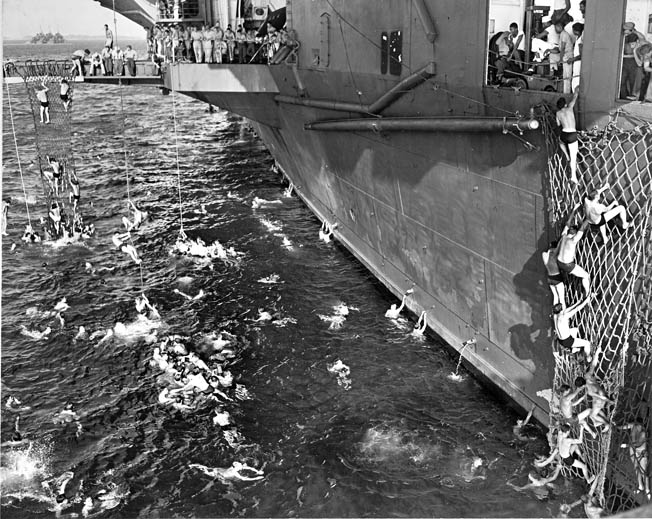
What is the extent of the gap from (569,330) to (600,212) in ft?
5.86

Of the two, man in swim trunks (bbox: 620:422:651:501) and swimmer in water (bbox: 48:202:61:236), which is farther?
swimmer in water (bbox: 48:202:61:236)

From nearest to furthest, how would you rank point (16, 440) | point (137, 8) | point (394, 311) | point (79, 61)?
1. point (16, 440)
2. point (394, 311)
3. point (79, 61)
4. point (137, 8)

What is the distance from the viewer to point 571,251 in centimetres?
894

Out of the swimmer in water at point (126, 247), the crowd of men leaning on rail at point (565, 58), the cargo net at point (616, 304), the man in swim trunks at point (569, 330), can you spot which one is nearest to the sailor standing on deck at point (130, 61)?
the swimmer in water at point (126, 247)

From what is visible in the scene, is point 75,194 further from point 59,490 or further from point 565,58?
point 565,58

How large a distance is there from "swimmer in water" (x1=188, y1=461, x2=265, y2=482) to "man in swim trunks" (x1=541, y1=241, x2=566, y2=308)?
530 cm

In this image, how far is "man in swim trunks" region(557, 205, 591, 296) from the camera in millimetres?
A: 8859

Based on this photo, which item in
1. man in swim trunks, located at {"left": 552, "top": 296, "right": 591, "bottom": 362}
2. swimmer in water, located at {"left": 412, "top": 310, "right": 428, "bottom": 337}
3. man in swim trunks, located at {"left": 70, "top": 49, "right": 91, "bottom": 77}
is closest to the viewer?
man in swim trunks, located at {"left": 552, "top": 296, "right": 591, "bottom": 362}

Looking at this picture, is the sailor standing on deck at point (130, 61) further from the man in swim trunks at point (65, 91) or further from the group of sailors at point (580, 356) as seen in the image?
the group of sailors at point (580, 356)

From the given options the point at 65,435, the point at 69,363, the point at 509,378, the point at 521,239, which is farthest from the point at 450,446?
the point at 69,363

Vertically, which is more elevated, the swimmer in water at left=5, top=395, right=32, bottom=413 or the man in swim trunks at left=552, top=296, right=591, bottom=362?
the man in swim trunks at left=552, top=296, right=591, bottom=362

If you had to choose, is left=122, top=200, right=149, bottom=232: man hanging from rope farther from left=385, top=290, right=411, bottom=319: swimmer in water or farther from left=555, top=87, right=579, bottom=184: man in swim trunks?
left=555, top=87, right=579, bottom=184: man in swim trunks

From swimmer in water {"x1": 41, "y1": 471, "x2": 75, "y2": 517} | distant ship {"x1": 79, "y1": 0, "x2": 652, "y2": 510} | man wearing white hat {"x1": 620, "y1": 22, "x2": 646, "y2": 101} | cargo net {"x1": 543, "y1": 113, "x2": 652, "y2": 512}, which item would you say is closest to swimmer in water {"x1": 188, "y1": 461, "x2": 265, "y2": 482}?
swimmer in water {"x1": 41, "y1": 471, "x2": 75, "y2": 517}

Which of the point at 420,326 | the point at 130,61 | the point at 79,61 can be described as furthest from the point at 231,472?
the point at 130,61
